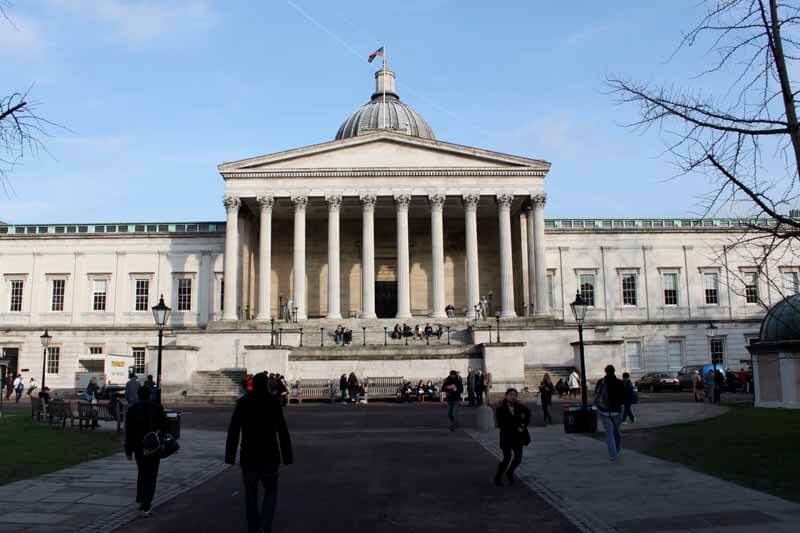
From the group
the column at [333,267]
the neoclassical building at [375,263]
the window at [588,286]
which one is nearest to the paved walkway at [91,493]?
the column at [333,267]

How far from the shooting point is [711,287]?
66000 millimetres

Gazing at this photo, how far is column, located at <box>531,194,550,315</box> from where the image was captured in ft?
176

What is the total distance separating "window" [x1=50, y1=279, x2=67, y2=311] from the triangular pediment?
20899 mm

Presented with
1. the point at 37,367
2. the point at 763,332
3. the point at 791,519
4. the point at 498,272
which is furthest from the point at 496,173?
the point at 791,519

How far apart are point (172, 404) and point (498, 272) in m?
32.4

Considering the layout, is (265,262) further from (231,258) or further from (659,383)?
(659,383)

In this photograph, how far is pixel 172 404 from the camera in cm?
3975

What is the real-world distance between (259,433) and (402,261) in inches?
1780

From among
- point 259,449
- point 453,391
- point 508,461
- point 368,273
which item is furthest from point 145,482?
point 368,273

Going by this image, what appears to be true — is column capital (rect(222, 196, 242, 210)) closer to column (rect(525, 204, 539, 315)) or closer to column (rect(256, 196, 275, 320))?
column (rect(256, 196, 275, 320))

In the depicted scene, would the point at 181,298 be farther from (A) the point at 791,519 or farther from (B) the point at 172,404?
(A) the point at 791,519

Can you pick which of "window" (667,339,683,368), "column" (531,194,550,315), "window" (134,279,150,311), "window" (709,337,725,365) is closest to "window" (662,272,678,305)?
"window" (667,339,683,368)

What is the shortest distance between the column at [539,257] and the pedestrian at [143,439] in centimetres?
4363

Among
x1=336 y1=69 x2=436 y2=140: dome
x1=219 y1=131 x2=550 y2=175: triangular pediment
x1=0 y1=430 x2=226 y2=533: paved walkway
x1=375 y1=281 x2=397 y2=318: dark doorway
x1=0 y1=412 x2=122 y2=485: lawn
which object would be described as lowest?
x1=0 y1=430 x2=226 y2=533: paved walkway
